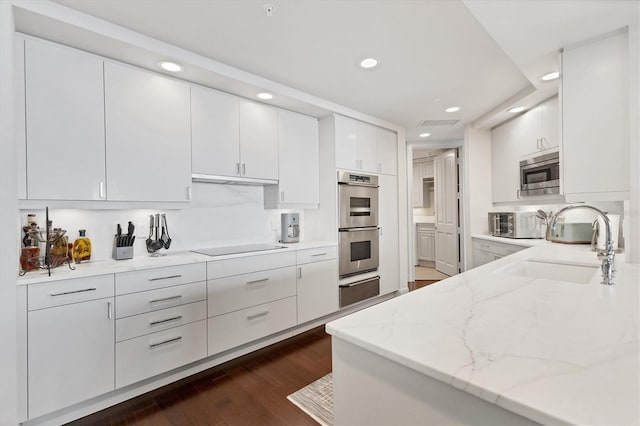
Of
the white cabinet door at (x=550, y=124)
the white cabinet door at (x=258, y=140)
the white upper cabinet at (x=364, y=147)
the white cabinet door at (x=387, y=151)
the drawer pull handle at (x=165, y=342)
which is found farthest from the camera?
the white cabinet door at (x=387, y=151)

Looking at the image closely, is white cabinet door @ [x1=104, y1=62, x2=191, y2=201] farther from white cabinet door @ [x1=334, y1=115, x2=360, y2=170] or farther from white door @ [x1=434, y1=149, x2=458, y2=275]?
white door @ [x1=434, y1=149, x2=458, y2=275]

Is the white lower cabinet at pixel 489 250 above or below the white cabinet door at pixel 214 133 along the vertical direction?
below

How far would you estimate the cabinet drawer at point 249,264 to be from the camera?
2.38m

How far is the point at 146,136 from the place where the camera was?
88.9 inches

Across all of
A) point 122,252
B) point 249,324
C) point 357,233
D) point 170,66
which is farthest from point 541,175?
point 122,252

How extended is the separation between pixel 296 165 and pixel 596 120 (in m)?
2.40

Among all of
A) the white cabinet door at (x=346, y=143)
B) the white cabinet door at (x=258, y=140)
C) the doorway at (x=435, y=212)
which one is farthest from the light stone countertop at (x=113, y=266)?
the doorway at (x=435, y=212)

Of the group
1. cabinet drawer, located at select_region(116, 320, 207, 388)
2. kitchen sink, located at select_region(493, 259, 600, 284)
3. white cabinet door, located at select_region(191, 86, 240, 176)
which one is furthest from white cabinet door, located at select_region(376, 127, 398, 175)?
cabinet drawer, located at select_region(116, 320, 207, 388)

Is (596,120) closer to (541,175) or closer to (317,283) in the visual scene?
(541,175)

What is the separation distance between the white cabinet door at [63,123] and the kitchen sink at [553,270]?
2.59m

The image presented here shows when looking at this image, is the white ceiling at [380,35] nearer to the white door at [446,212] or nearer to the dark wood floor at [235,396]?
the dark wood floor at [235,396]

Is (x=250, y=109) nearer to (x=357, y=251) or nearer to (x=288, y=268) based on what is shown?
(x=288, y=268)

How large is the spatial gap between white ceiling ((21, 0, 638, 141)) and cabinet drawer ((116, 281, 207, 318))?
169cm

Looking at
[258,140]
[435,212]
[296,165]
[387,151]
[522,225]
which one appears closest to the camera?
[258,140]
